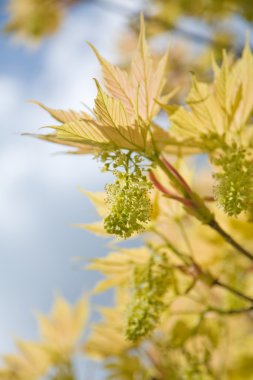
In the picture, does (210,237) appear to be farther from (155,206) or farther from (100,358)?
(100,358)

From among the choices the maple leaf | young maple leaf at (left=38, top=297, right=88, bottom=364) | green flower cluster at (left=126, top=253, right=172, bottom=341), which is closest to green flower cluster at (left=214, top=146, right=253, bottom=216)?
the maple leaf

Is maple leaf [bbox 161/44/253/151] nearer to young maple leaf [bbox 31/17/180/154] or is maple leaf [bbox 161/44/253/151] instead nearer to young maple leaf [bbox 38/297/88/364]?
young maple leaf [bbox 31/17/180/154]

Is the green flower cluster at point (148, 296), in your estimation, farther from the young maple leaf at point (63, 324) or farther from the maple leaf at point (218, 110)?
the young maple leaf at point (63, 324)

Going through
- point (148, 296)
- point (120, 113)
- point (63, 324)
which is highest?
point (63, 324)

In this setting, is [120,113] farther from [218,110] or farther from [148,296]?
[148,296]

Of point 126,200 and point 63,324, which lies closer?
point 126,200

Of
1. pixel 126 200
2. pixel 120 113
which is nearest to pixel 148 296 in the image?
pixel 126 200
